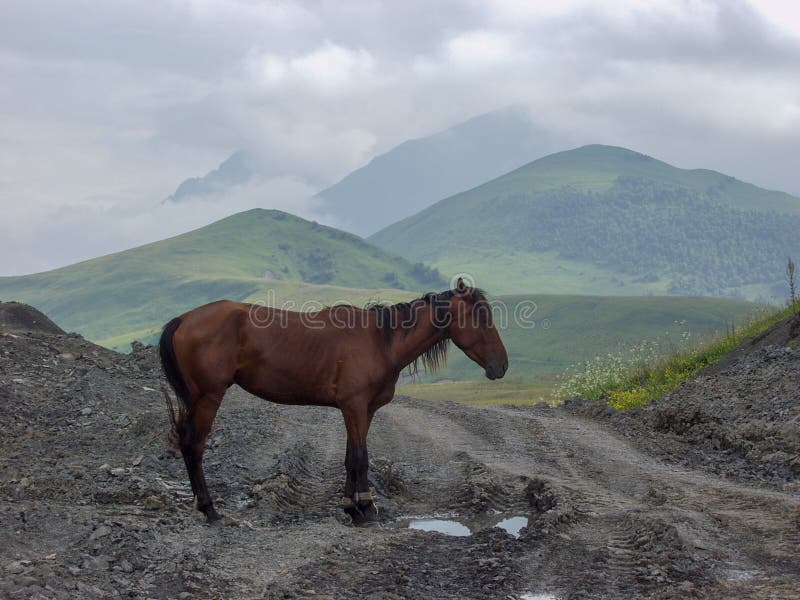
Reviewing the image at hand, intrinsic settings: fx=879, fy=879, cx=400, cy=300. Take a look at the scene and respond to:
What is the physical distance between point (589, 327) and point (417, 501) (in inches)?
6306

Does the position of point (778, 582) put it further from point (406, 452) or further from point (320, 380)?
point (406, 452)

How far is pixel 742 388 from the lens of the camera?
63.8ft

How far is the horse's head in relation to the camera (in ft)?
37.1

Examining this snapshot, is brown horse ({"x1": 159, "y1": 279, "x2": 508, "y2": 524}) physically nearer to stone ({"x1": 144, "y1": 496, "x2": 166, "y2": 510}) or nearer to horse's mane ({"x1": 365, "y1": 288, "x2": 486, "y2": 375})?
horse's mane ({"x1": 365, "y1": 288, "x2": 486, "y2": 375})

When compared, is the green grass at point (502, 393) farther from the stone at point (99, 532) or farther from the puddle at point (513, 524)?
the stone at point (99, 532)

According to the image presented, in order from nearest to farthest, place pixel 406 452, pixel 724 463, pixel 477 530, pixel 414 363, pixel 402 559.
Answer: pixel 402 559, pixel 477 530, pixel 414 363, pixel 724 463, pixel 406 452

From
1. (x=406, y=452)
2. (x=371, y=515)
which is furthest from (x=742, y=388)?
(x=371, y=515)

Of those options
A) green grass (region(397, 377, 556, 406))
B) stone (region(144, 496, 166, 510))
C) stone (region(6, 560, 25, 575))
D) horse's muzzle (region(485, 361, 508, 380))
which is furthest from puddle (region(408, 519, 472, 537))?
green grass (region(397, 377, 556, 406))

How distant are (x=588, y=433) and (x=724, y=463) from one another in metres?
4.36

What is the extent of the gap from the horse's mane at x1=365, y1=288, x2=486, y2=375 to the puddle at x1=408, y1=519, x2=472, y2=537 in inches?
77.2

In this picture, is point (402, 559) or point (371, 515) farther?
point (371, 515)

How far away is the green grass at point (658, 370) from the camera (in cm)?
2473

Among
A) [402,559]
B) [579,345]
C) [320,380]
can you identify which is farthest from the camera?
[579,345]

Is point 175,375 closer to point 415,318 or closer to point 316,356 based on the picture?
point 316,356
